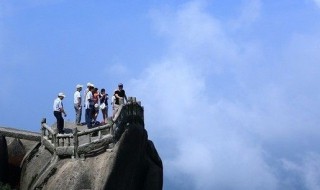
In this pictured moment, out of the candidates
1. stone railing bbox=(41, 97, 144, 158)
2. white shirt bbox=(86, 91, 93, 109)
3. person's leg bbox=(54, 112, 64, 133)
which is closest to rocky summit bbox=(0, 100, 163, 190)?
stone railing bbox=(41, 97, 144, 158)

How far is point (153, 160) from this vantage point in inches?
1516

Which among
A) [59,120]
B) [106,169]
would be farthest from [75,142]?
[59,120]

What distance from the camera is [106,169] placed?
32375mm

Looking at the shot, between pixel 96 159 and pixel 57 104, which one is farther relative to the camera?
pixel 57 104

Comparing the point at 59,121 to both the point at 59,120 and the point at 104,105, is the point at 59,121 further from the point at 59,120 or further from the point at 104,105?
the point at 104,105

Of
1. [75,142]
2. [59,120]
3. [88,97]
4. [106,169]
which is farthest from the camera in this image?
[88,97]

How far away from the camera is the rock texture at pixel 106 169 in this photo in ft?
106

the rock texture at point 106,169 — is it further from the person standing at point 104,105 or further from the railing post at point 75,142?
the person standing at point 104,105

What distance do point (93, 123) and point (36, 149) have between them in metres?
4.05

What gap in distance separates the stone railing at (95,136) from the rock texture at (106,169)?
30 centimetres

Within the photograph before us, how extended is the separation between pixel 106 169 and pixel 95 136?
8.54 feet

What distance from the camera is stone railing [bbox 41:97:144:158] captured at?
3306 centimetres

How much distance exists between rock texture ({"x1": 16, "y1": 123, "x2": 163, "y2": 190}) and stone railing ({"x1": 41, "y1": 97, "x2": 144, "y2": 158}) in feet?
0.98

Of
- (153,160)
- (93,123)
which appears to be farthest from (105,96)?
(153,160)
